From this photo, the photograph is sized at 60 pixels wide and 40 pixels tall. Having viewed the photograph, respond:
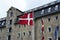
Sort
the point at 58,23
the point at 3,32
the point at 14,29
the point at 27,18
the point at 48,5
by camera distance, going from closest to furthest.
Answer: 1. the point at 27,18
2. the point at 58,23
3. the point at 48,5
4. the point at 14,29
5. the point at 3,32

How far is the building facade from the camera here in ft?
218

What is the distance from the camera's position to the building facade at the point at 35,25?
66.4 meters

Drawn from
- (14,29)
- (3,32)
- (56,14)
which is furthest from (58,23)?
(3,32)

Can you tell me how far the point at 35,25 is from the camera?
72.9 m

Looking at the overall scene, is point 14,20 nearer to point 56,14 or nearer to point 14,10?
point 14,10

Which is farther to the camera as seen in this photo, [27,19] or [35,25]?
[35,25]

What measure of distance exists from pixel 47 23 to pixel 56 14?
428 centimetres

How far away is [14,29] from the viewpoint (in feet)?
266

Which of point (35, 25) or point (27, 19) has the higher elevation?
point (27, 19)

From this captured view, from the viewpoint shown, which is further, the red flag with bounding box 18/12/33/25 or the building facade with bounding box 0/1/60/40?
the building facade with bounding box 0/1/60/40

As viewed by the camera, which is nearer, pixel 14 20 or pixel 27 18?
pixel 27 18

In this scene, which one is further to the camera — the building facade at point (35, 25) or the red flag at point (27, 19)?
the building facade at point (35, 25)

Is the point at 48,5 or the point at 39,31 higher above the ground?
the point at 48,5

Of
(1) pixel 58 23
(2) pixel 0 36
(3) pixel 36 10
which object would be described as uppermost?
(3) pixel 36 10
